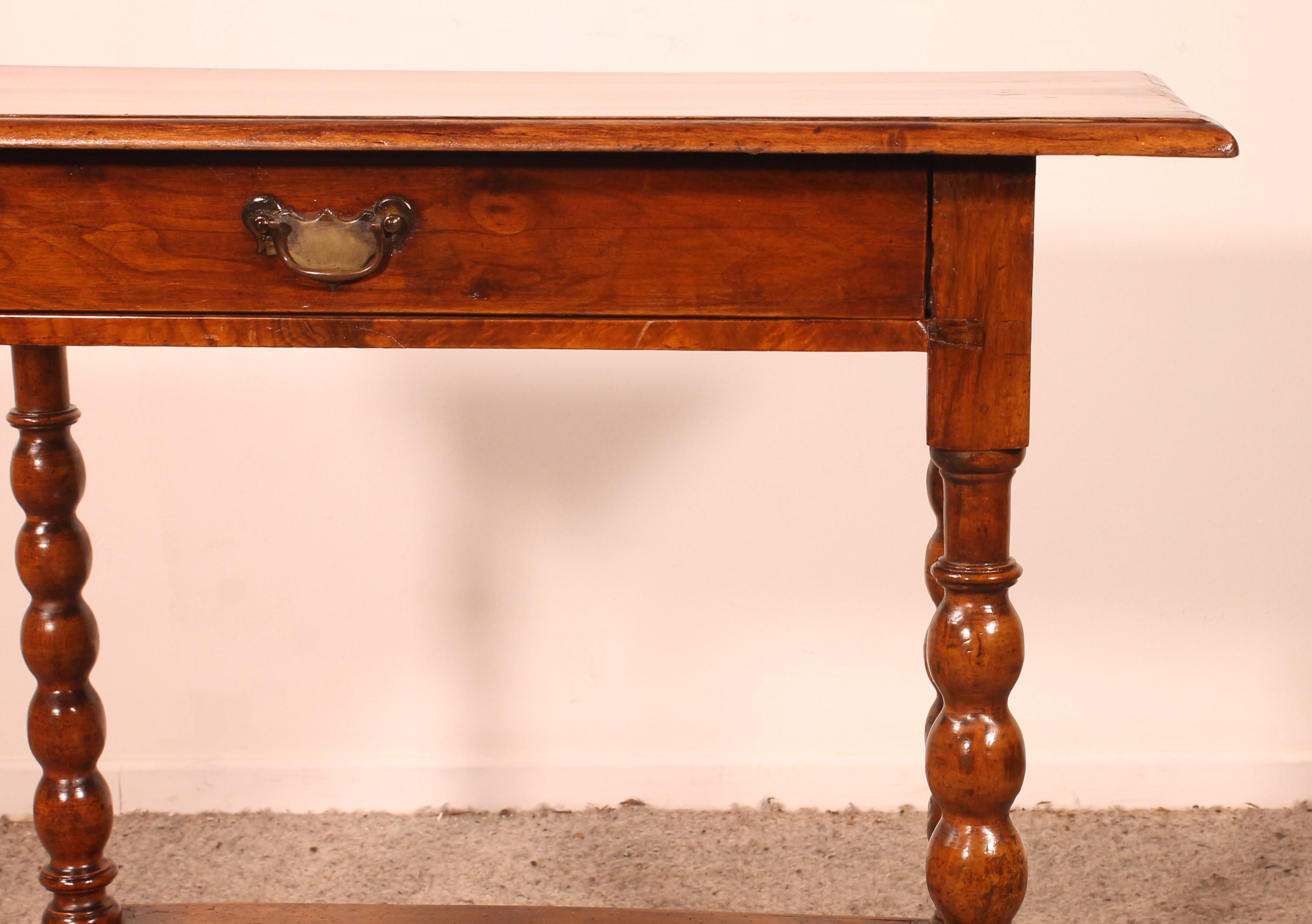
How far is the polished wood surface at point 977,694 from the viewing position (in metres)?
0.96

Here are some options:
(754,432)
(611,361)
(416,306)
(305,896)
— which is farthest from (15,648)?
(416,306)

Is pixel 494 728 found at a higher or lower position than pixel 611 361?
lower

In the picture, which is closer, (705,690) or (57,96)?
(57,96)

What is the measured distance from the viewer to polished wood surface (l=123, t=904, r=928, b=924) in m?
1.40

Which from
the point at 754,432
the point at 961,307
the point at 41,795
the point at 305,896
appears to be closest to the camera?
the point at 961,307

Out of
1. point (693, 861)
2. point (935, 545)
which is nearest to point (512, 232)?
point (935, 545)

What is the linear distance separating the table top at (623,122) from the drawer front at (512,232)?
34 mm

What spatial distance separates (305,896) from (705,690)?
0.58m

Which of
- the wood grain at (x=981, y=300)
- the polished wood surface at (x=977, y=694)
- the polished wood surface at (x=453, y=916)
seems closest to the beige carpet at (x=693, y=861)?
the polished wood surface at (x=453, y=916)

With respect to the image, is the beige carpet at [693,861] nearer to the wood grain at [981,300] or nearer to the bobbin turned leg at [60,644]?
the bobbin turned leg at [60,644]

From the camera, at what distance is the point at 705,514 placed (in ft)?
6.18

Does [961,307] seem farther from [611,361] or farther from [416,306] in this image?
[611,361]

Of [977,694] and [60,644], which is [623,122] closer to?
[977,694]

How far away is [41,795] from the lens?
1401 millimetres
